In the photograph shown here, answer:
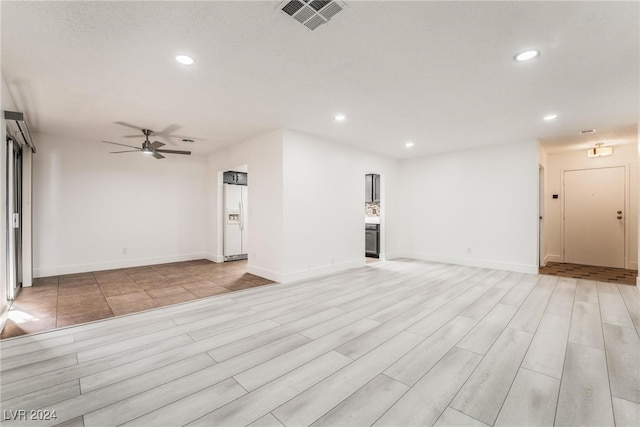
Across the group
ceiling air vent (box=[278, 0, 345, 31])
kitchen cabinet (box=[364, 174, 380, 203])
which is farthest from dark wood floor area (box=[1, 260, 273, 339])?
kitchen cabinet (box=[364, 174, 380, 203])

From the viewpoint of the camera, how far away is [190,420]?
156 centimetres

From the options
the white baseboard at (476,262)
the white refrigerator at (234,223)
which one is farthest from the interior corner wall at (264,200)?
the white baseboard at (476,262)

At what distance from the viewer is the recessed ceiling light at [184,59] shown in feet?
8.25

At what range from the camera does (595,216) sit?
6102 mm

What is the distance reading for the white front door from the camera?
5.84 meters

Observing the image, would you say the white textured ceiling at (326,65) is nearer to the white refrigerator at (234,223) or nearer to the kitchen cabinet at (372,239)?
the white refrigerator at (234,223)

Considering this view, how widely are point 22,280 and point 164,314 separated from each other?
128 inches

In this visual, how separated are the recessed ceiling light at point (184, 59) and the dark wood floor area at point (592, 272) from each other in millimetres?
6704

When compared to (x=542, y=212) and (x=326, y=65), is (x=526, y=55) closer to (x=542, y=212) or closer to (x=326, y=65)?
(x=326, y=65)

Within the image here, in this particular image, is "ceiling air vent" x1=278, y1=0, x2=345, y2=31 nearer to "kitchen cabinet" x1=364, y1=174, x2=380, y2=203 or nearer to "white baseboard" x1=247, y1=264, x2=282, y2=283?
"white baseboard" x1=247, y1=264, x2=282, y2=283

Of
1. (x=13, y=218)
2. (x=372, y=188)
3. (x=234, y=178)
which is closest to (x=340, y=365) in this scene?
(x=13, y=218)

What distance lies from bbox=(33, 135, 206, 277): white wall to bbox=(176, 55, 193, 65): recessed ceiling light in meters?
4.37

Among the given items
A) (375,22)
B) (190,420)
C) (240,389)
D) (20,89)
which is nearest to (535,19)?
(375,22)

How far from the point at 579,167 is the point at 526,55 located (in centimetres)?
560
